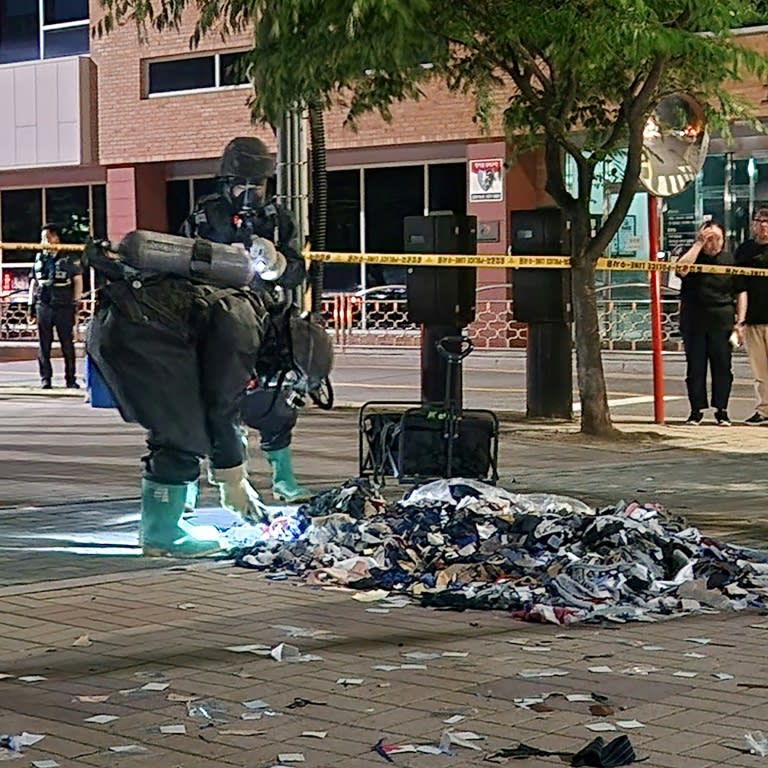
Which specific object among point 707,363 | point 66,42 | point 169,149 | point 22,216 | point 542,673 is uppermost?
point 66,42

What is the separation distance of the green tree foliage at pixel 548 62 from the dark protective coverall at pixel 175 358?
339 cm

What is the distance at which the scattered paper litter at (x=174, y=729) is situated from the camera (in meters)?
5.37

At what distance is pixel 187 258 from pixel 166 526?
4.51 feet

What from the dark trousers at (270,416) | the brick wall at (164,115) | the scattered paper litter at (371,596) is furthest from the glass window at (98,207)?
the scattered paper litter at (371,596)

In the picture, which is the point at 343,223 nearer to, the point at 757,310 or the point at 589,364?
the point at 757,310

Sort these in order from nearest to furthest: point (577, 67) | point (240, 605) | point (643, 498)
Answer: point (240, 605)
point (643, 498)
point (577, 67)

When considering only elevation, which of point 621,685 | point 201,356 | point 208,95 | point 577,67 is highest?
point 208,95

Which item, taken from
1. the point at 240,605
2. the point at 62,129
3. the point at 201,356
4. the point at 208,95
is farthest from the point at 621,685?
the point at 62,129

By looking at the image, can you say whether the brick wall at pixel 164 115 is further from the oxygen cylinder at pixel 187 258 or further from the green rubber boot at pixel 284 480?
the oxygen cylinder at pixel 187 258

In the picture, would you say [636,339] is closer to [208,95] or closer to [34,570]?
[208,95]

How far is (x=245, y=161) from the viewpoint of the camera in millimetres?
9305

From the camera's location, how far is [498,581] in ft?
25.4

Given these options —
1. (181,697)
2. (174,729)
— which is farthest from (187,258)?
(174,729)

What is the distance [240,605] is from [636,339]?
1879cm
